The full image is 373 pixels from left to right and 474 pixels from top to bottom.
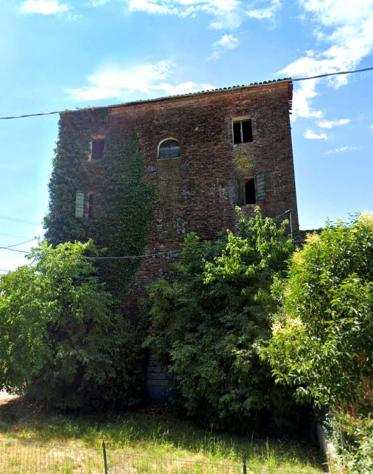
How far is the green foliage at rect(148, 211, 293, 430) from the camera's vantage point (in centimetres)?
1197

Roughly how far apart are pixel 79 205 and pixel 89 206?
0.60 meters

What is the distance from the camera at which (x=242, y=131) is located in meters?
18.8

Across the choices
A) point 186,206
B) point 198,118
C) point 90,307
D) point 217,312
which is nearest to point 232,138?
point 198,118

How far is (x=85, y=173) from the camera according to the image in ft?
63.7

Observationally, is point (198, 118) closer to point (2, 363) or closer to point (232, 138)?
point (232, 138)

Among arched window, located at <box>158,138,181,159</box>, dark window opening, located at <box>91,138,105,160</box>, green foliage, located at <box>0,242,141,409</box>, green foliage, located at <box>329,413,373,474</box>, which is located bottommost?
green foliage, located at <box>329,413,373,474</box>

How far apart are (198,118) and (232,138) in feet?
6.31

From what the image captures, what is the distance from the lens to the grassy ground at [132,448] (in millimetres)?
9133

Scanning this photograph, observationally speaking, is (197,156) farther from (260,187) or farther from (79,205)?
(79,205)

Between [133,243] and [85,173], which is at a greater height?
[85,173]

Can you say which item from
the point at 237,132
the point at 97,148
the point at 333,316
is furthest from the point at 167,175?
the point at 333,316

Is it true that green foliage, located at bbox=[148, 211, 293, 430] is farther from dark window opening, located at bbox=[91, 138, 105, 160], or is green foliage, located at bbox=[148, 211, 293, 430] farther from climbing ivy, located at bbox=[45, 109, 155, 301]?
dark window opening, located at bbox=[91, 138, 105, 160]

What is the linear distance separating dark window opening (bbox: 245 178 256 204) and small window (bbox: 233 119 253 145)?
5.98ft

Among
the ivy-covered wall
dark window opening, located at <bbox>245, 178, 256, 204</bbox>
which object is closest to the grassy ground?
the ivy-covered wall
